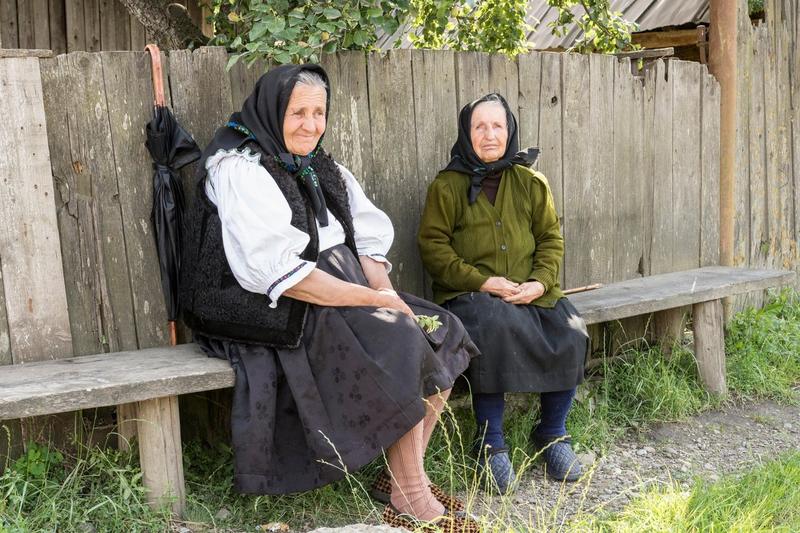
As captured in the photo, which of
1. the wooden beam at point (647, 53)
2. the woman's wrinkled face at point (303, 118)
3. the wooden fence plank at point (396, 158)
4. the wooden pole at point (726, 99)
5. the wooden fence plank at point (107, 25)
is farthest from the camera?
the wooden fence plank at point (107, 25)

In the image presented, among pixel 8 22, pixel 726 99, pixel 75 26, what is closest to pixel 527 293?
pixel 726 99

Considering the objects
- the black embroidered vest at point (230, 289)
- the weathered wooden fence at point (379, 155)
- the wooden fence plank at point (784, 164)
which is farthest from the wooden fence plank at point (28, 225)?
the wooden fence plank at point (784, 164)

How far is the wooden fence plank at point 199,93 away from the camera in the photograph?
11.7ft

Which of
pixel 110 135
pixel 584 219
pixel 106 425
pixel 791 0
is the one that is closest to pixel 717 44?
pixel 791 0

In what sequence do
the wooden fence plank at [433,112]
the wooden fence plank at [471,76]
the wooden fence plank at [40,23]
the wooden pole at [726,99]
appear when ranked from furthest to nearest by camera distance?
the wooden fence plank at [40,23] < the wooden pole at [726,99] < the wooden fence plank at [471,76] < the wooden fence plank at [433,112]

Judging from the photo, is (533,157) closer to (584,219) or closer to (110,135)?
(584,219)

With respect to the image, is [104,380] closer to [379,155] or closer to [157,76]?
[157,76]

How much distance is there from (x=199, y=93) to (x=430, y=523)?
6.21 feet

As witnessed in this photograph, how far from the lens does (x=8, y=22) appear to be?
243 inches

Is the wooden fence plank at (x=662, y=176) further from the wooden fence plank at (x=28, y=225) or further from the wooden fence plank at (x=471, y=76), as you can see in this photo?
the wooden fence plank at (x=28, y=225)

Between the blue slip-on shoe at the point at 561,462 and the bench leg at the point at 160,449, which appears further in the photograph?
the blue slip-on shoe at the point at 561,462

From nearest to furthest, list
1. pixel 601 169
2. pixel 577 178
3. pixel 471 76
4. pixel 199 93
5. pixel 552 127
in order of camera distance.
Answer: pixel 199 93 < pixel 471 76 < pixel 552 127 < pixel 577 178 < pixel 601 169

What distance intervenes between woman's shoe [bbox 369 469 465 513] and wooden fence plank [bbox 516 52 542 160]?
1900 millimetres

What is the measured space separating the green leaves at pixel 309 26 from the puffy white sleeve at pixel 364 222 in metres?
0.53
